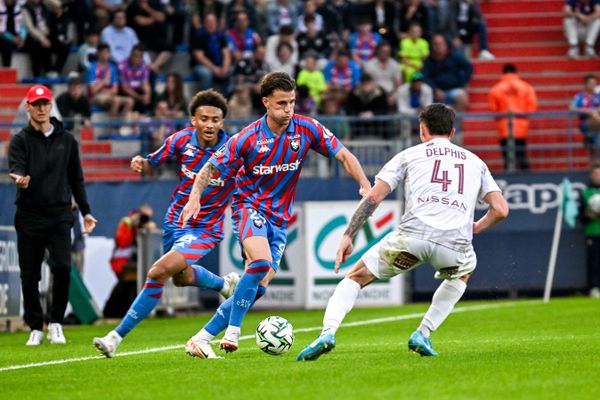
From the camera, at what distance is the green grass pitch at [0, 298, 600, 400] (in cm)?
868

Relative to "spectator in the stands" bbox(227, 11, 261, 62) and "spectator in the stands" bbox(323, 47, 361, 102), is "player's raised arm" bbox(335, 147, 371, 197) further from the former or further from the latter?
"spectator in the stands" bbox(227, 11, 261, 62)

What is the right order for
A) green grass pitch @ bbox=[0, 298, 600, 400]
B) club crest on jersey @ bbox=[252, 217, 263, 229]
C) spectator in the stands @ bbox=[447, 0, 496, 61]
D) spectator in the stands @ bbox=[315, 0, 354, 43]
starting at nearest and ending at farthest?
green grass pitch @ bbox=[0, 298, 600, 400] < club crest on jersey @ bbox=[252, 217, 263, 229] < spectator in the stands @ bbox=[315, 0, 354, 43] < spectator in the stands @ bbox=[447, 0, 496, 61]

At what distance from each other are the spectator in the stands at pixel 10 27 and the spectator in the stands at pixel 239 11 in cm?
397

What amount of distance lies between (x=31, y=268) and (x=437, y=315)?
18.8ft

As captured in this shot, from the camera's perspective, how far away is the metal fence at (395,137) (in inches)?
929

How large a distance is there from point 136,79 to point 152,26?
67.2 inches

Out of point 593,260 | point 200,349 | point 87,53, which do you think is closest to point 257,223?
point 200,349

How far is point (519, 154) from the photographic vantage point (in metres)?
25.0

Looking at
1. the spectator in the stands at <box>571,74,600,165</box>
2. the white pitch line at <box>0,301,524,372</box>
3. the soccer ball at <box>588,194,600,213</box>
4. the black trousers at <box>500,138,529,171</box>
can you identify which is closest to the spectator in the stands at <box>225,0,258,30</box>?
the black trousers at <box>500,138,529,171</box>

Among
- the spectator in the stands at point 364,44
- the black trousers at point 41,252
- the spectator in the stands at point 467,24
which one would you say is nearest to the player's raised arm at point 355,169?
the black trousers at point 41,252

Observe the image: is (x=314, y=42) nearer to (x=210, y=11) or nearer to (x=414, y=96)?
(x=210, y=11)

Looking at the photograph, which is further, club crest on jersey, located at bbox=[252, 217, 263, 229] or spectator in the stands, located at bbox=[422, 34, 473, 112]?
spectator in the stands, located at bbox=[422, 34, 473, 112]

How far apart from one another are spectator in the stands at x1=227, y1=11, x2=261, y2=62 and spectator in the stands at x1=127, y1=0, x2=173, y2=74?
1.26 m

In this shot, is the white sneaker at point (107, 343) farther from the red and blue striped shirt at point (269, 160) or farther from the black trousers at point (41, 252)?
the black trousers at point (41, 252)
